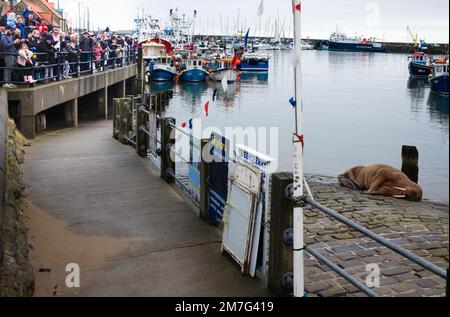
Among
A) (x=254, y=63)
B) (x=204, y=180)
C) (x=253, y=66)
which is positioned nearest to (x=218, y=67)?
(x=254, y=63)

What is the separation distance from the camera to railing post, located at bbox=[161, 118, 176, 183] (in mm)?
10141

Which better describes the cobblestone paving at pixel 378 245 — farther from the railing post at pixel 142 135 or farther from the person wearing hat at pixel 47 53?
the person wearing hat at pixel 47 53

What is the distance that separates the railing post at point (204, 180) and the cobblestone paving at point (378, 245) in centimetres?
156

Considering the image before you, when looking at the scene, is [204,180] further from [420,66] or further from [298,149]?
[420,66]

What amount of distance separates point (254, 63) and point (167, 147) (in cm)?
8694

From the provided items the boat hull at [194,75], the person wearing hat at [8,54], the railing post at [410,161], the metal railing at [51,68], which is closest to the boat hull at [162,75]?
the boat hull at [194,75]

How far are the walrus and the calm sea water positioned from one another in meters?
1.01

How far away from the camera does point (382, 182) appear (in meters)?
17.2

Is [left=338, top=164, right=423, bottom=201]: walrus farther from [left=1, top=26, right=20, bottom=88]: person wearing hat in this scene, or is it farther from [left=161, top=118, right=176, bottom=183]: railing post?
[left=1, top=26, right=20, bottom=88]: person wearing hat

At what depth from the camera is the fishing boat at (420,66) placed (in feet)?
282

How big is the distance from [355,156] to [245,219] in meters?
26.0

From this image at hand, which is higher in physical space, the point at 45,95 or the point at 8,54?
the point at 8,54

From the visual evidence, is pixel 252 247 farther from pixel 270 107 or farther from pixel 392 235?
pixel 270 107
